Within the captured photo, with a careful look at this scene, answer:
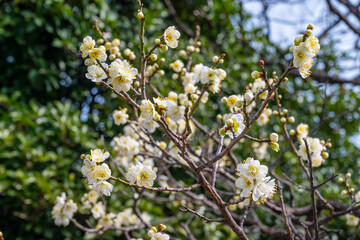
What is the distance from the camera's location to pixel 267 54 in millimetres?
3443

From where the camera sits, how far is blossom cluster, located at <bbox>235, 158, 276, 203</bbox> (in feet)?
3.08

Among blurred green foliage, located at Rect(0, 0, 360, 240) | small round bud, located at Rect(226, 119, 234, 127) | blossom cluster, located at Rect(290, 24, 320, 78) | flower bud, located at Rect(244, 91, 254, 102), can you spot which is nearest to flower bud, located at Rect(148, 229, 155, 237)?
small round bud, located at Rect(226, 119, 234, 127)

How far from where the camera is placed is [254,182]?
95 centimetres

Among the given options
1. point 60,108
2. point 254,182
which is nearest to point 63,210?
point 60,108

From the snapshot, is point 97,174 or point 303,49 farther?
point 97,174

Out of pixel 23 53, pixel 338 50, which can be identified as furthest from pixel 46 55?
pixel 338 50

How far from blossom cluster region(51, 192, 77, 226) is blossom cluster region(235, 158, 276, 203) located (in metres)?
1.01

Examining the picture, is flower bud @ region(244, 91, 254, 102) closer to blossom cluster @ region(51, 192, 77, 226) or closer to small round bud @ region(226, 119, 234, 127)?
small round bud @ region(226, 119, 234, 127)

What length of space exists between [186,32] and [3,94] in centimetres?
177

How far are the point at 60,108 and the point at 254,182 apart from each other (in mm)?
1839

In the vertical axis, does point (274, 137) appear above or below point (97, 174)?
above

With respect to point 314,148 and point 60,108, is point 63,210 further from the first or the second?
point 314,148

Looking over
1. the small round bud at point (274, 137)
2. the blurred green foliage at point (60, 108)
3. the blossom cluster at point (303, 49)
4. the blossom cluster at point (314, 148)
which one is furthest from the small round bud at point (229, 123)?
the blurred green foliage at point (60, 108)

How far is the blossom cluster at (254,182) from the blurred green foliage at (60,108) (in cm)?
98
